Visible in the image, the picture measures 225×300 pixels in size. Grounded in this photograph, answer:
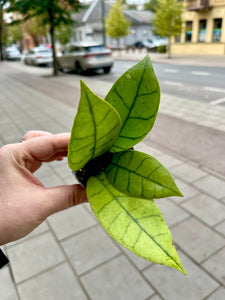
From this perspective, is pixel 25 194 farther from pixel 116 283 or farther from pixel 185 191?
pixel 185 191

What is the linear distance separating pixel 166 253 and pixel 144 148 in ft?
13.4

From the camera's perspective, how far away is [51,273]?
222 centimetres

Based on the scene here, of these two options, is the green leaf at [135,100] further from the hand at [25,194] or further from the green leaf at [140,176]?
the hand at [25,194]

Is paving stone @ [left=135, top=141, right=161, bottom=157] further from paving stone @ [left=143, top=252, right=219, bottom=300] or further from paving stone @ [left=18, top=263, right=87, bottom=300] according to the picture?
paving stone @ [left=18, top=263, right=87, bottom=300]

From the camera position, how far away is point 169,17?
20125 millimetres

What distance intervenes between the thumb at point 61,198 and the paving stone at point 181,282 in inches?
53.8

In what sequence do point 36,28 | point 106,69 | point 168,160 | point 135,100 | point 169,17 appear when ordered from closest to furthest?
1. point 135,100
2. point 168,160
3. point 106,69
4. point 169,17
5. point 36,28

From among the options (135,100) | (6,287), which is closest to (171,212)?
(6,287)

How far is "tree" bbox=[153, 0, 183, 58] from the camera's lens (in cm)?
1981

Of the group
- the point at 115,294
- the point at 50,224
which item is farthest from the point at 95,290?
the point at 50,224

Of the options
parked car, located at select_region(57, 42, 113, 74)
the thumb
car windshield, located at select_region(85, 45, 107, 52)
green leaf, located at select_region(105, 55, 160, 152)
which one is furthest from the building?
green leaf, located at select_region(105, 55, 160, 152)

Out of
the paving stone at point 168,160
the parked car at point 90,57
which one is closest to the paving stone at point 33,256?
the paving stone at point 168,160

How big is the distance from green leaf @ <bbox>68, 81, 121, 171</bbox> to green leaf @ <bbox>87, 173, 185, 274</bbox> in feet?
0.39

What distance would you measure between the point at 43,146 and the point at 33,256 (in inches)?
64.0
